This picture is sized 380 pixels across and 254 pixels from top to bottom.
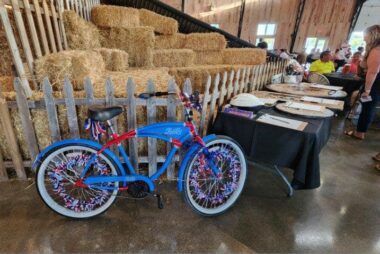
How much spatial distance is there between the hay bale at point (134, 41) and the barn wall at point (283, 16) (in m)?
6.40

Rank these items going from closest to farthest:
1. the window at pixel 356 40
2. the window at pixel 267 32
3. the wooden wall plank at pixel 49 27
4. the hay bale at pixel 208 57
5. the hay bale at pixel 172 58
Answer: the wooden wall plank at pixel 49 27
the hay bale at pixel 172 58
the hay bale at pixel 208 57
the window at pixel 356 40
the window at pixel 267 32

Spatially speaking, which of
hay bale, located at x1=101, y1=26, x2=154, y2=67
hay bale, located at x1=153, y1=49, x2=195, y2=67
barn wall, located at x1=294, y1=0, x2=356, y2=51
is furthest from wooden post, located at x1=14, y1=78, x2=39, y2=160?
barn wall, located at x1=294, y1=0, x2=356, y2=51

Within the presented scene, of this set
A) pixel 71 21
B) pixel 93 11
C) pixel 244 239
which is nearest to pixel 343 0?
pixel 93 11

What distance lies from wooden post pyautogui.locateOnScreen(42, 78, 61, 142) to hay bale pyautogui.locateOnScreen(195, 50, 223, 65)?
4.00 meters

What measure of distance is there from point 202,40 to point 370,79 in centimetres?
330

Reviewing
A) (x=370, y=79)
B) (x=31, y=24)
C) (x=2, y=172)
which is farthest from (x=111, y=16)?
(x=370, y=79)

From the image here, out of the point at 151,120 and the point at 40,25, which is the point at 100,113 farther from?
the point at 40,25

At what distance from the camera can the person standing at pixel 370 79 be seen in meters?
2.80

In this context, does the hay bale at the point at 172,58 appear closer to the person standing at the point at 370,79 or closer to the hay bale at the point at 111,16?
the hay bale at the point at 111,16

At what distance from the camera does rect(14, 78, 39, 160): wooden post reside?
5.95 ft

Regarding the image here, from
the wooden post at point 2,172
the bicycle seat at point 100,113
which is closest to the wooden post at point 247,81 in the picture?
the bicycle seat at point 100,113

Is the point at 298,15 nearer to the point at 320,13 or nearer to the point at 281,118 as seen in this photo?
the point at 320,13

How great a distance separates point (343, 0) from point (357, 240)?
1052cm

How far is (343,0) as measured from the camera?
883 centimetres
